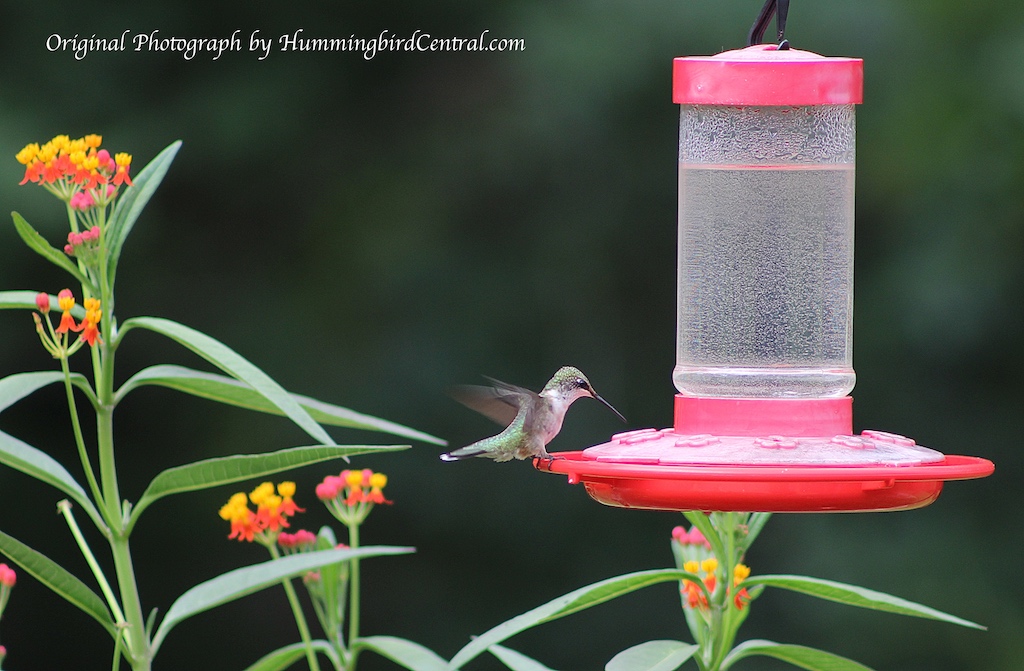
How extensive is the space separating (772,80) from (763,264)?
0.51 metres

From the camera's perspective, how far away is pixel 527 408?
3.01 m

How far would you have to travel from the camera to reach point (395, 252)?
6.54 metres

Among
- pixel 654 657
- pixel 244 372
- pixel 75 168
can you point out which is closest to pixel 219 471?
pixel 244 372

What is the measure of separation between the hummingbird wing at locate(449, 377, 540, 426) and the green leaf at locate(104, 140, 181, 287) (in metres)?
0.79

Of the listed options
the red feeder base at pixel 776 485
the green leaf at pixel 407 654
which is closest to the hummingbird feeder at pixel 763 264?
the red feeder base at pixel 776 485

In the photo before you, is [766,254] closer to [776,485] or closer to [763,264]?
[763,264]

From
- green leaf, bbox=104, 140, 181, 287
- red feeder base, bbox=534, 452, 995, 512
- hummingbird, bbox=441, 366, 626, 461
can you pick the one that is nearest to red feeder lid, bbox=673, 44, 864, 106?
red feeder base, bbox=534, 452, 995, 512

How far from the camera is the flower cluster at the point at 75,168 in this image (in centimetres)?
215

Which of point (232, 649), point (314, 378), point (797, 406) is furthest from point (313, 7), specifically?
point (797, 406)

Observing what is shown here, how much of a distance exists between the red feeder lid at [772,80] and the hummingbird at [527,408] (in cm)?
72

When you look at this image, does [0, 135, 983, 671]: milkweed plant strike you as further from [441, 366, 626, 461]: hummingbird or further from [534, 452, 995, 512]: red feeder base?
[441, 366, 626, 461]: hummingbird

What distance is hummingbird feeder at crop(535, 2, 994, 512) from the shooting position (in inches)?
94.4

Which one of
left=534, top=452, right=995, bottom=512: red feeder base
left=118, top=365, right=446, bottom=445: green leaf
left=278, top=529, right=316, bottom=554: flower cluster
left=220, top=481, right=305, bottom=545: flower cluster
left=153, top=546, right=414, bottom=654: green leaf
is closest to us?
left=153, top=546, right=414, bottom=654: green leaf

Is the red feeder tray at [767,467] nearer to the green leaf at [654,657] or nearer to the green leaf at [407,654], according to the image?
the green leaf at [654,657]
